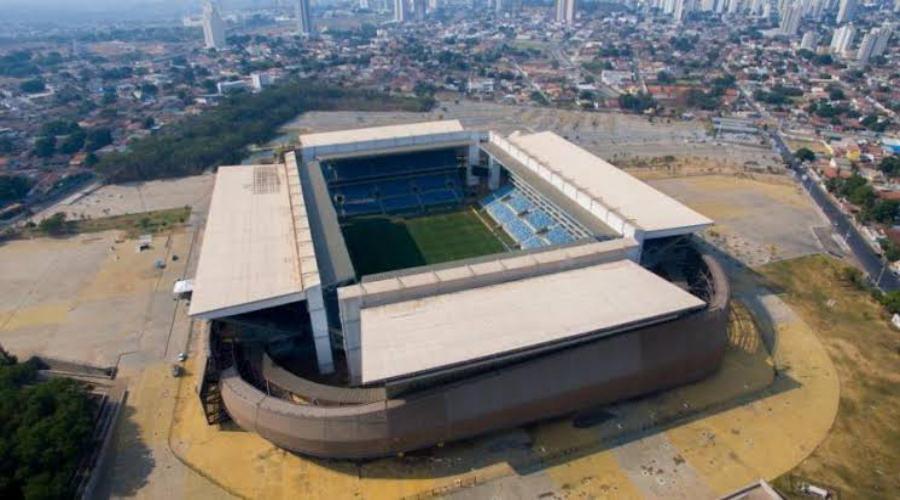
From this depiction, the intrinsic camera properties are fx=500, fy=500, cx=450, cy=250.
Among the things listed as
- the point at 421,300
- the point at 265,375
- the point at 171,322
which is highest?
the point at 421,300

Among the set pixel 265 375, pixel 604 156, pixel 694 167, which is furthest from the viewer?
pixel 604 156

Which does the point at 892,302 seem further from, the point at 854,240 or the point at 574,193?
the point at 574,193

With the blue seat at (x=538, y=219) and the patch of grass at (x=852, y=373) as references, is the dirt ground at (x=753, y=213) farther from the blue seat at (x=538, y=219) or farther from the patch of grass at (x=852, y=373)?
the blue seat at (x=538, y=219)

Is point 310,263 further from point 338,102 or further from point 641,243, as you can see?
point 338,102

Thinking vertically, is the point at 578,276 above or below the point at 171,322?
above

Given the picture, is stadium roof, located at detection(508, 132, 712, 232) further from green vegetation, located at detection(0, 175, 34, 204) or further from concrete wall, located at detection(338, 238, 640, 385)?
green vegetation, located at detection(0, 175, 34, 204)

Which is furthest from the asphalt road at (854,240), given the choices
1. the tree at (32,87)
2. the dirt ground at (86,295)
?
the tree at (32,87)

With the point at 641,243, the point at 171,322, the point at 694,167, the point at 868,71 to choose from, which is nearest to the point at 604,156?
the point at 694,167
